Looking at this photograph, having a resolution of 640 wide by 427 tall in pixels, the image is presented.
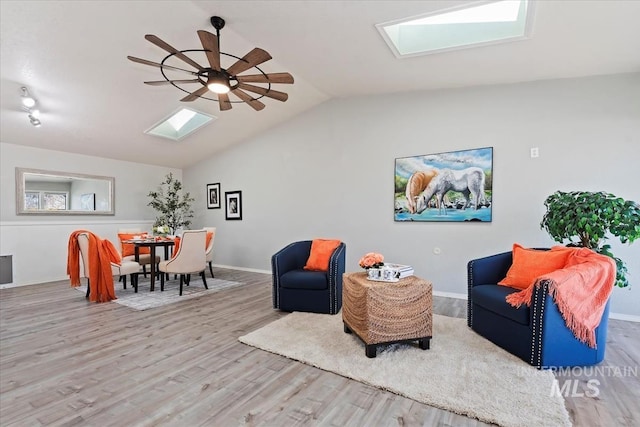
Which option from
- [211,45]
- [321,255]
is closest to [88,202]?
[321,255]

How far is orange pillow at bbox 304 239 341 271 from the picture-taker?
3924 mm

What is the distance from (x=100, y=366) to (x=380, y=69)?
13.5 feet

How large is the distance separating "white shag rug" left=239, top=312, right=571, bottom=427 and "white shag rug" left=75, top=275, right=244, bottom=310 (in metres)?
1.84

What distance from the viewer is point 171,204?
688 centimetres

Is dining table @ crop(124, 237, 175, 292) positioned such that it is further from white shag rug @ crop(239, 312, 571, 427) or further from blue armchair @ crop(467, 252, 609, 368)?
blue armchair @ crop(467, 252, 609, 368)

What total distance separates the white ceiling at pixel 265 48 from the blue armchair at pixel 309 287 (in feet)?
7.65

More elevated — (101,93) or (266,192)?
(101,93)

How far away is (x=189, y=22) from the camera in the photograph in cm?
316

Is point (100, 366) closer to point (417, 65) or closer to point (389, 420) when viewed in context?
point (389, 420)

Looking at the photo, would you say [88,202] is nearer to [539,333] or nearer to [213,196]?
[213,196]

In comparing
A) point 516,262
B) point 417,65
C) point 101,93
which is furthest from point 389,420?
point 101,93

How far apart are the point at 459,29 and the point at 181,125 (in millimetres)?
4967
